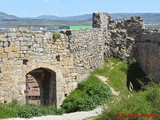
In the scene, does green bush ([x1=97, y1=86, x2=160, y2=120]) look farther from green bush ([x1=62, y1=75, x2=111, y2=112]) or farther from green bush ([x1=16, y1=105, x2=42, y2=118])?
green bush ([x1=62, y1=75, x2=111, y2=112])

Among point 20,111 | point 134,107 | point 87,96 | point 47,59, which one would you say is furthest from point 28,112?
point 134,107

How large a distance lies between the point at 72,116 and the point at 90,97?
2.43m

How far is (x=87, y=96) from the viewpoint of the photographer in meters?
20.8

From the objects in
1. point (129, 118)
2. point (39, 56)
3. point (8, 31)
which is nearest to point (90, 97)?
point (39, 56)

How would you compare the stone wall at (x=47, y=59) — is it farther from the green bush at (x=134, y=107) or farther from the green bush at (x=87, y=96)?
the green bush at (x=134, y=107)

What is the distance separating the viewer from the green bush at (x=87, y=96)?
20245 millimetres

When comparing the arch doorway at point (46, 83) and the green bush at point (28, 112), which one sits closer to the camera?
the green bush at point (28, 112)

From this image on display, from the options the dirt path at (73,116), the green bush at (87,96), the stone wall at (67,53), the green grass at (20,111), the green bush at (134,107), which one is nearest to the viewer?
the green bush at (134,107)

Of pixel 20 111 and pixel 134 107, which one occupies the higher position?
pixel 134 107

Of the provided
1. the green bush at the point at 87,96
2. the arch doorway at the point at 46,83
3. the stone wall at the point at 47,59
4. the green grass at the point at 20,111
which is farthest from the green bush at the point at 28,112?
the arch doorway at the point at 46,83

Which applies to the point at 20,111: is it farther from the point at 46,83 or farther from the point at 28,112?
the point at 46,83

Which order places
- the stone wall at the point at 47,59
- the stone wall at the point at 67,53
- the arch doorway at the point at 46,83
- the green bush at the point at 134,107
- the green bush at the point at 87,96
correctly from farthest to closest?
1. the arch doorway at the point at 46,83
2. the green bush at the point at 87,96
3. the stone wall at the point at 67,53
4. the stone wall at the point at 47,59
5. the green bush at the point at 134,107

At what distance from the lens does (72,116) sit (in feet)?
60.8

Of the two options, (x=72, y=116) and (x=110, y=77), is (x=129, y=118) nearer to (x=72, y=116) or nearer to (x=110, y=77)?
(x=72, y=116)
